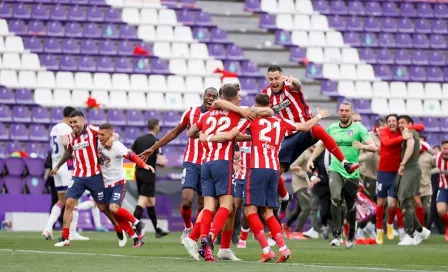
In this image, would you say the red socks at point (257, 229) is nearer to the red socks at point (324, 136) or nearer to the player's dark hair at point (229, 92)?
the player's dark hair at point (229, 92)

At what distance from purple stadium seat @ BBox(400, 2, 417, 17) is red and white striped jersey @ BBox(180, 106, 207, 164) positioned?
18.9 m

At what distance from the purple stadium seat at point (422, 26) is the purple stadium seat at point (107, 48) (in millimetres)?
9547

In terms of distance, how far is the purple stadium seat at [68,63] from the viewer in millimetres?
27188

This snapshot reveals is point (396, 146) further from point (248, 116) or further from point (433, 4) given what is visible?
point (433, 4)

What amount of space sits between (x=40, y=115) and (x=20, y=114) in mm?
494

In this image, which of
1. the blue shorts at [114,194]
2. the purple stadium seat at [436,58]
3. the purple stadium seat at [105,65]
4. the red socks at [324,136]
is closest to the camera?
the red socks at [324,136]

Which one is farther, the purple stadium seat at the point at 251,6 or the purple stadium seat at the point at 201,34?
the purple stadium seat at the point at 251,6

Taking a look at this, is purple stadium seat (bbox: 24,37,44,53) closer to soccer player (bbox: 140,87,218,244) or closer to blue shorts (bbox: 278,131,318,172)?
soccer player (bbox: 140,87,218,244)

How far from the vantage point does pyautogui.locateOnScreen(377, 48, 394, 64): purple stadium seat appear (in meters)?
30.4

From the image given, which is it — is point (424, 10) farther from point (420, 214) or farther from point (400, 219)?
point (420, 214)

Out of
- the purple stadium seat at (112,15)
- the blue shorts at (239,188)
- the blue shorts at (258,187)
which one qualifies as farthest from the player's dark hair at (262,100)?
the purple stadium seat at (112,15)

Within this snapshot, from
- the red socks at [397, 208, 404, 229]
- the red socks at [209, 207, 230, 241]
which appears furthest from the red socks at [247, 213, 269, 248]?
the red socks at [397, 208, 404, 229]

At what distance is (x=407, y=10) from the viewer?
31906mm

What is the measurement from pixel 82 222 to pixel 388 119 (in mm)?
7728
